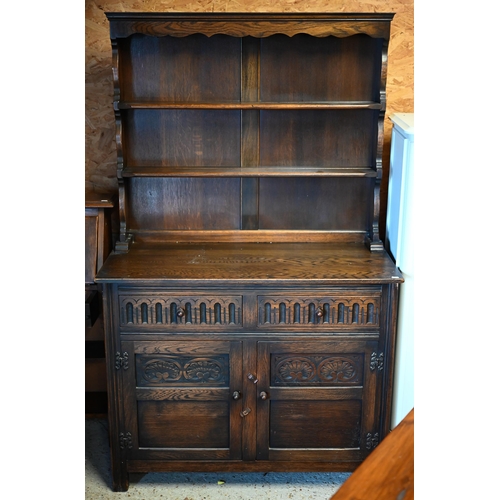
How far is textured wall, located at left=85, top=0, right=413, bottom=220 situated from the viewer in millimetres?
2635

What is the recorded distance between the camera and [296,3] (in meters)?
2.63

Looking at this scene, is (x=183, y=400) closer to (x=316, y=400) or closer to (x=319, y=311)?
(x=316, y=400)

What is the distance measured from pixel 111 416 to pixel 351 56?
1767mm

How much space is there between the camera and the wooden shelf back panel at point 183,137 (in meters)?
2.68

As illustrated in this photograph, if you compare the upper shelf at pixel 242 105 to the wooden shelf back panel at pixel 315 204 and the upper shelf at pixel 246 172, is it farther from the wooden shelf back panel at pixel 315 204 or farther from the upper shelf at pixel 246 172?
the wooden shelf back panel at pixel 315 204

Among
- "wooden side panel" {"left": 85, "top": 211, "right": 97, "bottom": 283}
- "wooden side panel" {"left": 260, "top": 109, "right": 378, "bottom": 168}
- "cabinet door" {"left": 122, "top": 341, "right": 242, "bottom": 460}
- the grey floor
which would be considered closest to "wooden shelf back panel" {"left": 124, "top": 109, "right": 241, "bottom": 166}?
"wooden side panel" {"left": 260, "top": 109, "right": 378, "bottom": 168}

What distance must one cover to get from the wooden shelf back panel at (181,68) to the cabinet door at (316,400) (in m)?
1.10

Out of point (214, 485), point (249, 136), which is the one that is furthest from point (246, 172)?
point (214, 485)

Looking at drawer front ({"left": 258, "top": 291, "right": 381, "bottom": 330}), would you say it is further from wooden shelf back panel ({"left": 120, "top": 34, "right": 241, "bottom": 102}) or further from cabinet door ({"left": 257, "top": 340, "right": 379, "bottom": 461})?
wooden shelf back panel ({"left": 120, "top": 34, "right": 241, "bottom": 102})

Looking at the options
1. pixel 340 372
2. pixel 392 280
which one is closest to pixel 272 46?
pixel 392 280
